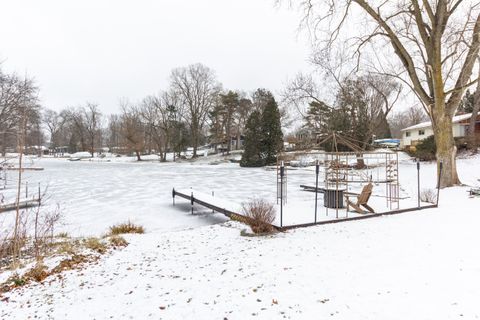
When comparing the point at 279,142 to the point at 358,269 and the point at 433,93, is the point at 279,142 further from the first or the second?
the point at 358,269

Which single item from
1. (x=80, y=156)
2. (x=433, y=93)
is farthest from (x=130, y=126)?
(x=433, y=93)

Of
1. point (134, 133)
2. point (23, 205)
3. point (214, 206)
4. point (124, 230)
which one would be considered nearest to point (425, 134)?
point (214, 206)

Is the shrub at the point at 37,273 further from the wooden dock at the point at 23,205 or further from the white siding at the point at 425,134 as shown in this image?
the white siding at the point at 425,134

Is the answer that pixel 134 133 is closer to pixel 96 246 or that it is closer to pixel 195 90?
pixel 195 90

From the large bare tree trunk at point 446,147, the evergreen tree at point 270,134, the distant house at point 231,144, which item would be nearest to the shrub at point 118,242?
the large bare tree trunk at point 446,147

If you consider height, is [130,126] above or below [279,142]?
above

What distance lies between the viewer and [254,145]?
3578 cm

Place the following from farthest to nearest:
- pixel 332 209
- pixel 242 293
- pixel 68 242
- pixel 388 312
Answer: pixel 332 209
pixel 68 242
pixel 242 293
pixel 388 312

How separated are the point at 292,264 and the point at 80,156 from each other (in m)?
68.7

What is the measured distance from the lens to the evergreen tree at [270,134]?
36031mm

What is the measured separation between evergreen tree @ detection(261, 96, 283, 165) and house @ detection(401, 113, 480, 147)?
1560cm

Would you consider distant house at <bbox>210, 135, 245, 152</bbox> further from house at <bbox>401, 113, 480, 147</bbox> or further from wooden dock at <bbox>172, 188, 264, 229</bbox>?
wooden dock at <bbox>172, 188, 264, 229</bbox>

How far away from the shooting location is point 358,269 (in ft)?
14.2

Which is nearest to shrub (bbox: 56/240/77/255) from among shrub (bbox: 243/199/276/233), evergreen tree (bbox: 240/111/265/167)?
shrub (bbox: 243/199/276/233)
